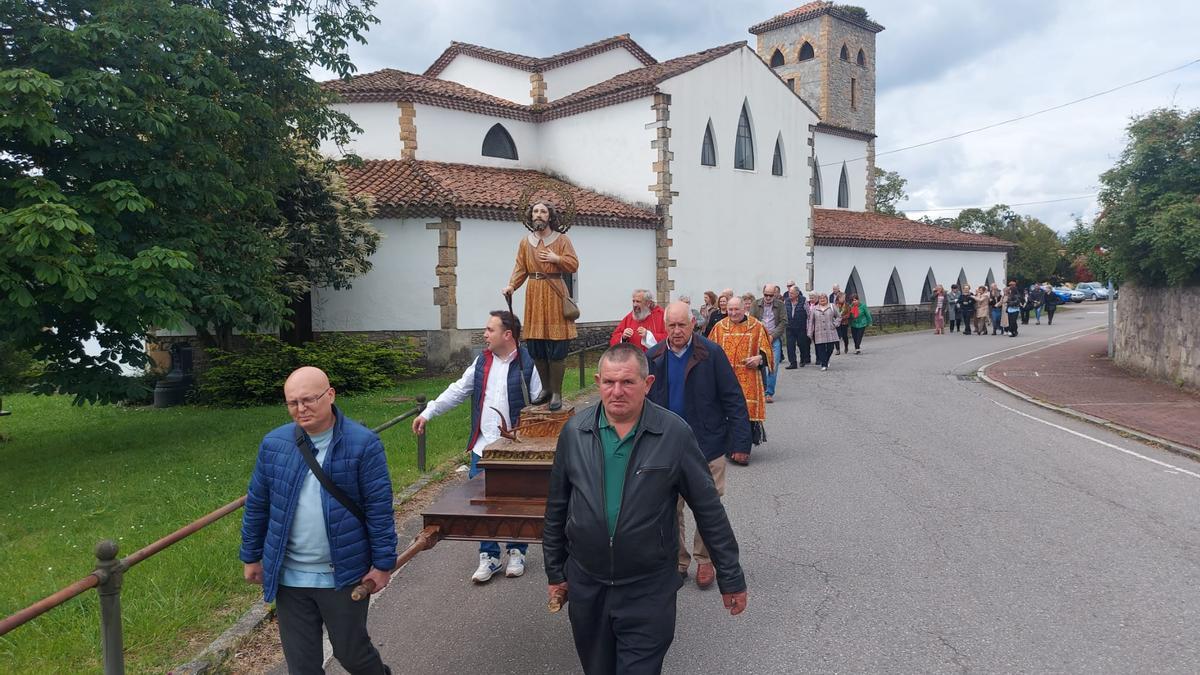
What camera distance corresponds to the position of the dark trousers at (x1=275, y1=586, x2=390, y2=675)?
362 cm

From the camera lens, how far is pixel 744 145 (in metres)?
26.6

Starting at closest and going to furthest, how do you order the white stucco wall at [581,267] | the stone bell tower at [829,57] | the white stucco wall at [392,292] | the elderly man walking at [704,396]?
the elderly man walking at [704,396]
the white stucco wall at [392,292]
the white stucco wall at [581,267]
the stone bell tower at [829,57]

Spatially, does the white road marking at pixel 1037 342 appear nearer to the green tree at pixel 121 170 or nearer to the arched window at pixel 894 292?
the arched window at pixel 894 292

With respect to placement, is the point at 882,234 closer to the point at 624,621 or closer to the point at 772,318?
the point at 772,318

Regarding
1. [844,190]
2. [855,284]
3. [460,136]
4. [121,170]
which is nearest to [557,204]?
[121,170]

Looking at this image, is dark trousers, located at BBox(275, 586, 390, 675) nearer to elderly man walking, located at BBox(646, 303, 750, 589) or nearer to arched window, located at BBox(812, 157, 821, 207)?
elderly man walking, located at BBox(646, 303, 750, 589)

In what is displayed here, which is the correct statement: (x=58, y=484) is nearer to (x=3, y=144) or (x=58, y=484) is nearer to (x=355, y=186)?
(x=3, y=144)

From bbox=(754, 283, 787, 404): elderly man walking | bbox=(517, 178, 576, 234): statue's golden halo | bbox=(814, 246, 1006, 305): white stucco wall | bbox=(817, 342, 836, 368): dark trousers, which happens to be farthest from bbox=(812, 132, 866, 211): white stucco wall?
bbox=(517, 178, 576, 234): statue's golden halo

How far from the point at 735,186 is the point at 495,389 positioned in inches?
853

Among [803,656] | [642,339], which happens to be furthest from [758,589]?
[642,339]

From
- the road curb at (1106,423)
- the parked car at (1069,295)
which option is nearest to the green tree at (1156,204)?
the road curb at (1106,423)

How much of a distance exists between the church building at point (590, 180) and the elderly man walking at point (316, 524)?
46.7ft

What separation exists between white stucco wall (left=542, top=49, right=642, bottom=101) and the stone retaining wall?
1722 centimetres

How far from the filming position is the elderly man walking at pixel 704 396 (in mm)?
5605
